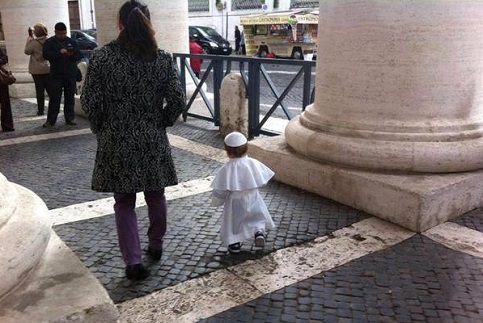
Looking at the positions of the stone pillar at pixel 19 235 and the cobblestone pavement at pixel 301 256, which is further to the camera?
the cobblestone pavement at pixel 301 256

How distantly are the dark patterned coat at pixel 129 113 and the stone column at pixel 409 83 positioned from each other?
177 centimetres

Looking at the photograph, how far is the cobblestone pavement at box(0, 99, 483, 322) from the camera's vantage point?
2664 mm

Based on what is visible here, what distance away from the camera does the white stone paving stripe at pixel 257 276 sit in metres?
2.66

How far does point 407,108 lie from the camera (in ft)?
12.8

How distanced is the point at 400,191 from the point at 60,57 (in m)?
5.83

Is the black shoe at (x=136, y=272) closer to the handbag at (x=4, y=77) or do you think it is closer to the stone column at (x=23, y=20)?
the handbag at (x=4, y=77)

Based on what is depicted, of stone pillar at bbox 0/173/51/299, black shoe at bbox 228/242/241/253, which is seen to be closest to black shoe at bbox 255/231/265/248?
black shoe at bbox 228/242/241/253

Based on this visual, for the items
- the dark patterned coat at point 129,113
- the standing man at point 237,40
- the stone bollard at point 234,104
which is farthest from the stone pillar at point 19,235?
the standing man at point 237,40

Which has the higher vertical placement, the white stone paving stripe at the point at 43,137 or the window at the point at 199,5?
the window at the point at 199,5

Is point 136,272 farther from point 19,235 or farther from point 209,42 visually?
point 209,42

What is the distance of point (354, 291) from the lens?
9.36 feet

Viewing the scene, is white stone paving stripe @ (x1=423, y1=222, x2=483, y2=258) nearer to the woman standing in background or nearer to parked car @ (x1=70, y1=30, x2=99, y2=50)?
the woman standing in background

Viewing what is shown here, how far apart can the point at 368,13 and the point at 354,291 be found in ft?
7.22

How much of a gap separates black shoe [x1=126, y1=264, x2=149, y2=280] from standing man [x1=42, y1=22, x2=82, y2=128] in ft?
17.9
